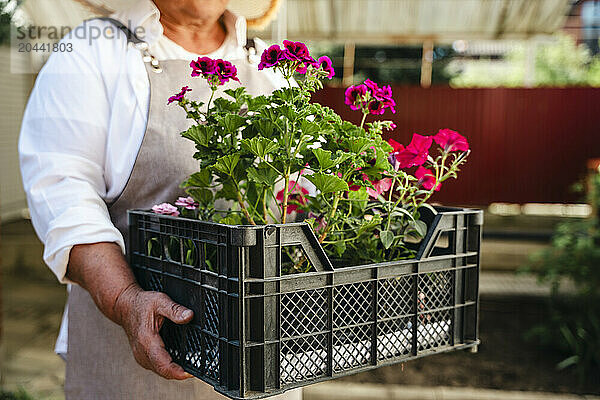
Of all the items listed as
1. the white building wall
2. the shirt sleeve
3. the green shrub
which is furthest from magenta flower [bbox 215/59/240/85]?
the white building wall

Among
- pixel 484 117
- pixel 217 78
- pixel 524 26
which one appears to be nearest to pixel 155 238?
pixel 217 78

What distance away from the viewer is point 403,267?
97 cm

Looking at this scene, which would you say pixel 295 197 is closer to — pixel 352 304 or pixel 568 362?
pixel 352 304

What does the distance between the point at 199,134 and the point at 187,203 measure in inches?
7.3

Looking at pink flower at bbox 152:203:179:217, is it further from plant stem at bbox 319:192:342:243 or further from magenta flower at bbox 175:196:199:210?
plant stem at bbox 319:192:342:243

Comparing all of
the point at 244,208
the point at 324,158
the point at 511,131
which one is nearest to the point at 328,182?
the point at 324,158

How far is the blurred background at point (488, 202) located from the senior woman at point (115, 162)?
190 centimetres

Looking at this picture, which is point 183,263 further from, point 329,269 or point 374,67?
point 374,67

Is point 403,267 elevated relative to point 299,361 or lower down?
elevated

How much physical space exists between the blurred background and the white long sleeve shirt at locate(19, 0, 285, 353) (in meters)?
1.93

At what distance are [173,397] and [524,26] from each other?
577 centimetres

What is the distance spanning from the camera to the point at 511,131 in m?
7.29

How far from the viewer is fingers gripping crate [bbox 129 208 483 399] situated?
0.82 meters

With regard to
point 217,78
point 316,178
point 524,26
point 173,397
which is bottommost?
point 173,397
